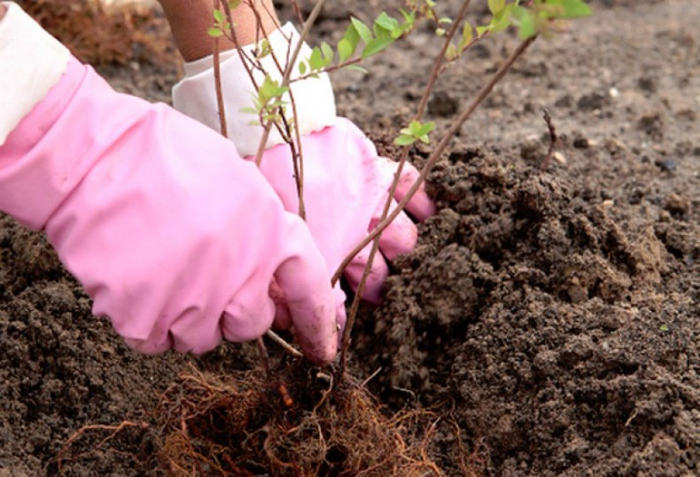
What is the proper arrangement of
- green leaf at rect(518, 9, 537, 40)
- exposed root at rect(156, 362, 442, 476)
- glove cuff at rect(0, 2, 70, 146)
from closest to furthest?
green leaf at rect(518, 9, 537, 40), glove cuff at rect(0, 2, 70, 146), exposed root at rect(156, 362, 442, 476)

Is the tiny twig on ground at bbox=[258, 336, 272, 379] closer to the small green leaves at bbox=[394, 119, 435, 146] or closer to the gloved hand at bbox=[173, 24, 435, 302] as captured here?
the gloved hand at bbox=[173, 24, 435, 302]

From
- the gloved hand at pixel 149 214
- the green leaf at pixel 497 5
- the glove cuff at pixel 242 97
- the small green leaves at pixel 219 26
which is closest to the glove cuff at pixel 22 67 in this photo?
the gloved hand at pixel 149 214

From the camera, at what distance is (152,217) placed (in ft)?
3.91

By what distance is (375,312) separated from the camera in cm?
159

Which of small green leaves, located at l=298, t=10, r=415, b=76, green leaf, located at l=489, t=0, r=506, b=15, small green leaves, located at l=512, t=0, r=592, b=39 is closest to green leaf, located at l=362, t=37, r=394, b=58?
A: small green leaves, located at l=298, t=10, r=415, b=76

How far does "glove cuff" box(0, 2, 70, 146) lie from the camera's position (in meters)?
1.21

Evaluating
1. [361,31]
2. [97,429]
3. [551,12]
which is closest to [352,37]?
[361,31]

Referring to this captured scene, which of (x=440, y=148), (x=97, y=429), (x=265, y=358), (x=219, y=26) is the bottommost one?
(x=97, y=429)

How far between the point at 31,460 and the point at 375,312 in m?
0.60

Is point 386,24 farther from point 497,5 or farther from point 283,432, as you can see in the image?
point 283,432

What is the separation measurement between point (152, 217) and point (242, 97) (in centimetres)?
42

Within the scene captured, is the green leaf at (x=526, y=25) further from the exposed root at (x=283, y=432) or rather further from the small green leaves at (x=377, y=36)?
the exposed root at (x=283, y=432)

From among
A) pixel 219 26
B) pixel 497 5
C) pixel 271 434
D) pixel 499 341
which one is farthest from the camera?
pixel 499 341

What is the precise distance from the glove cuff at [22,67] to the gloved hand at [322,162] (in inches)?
13.1
